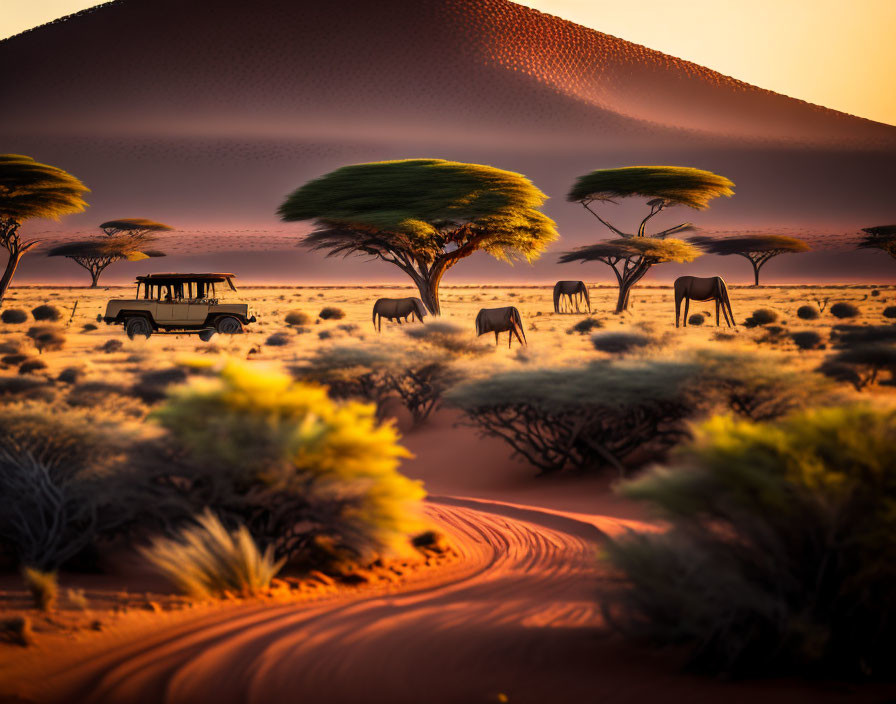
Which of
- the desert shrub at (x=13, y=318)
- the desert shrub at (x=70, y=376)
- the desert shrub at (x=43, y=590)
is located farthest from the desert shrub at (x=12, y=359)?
the desert shrub at (x=43, y=590)

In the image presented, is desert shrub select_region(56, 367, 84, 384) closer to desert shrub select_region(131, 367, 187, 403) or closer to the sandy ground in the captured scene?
desert shrub select_region(131, 367, 187, 403)

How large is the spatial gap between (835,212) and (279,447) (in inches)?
6138

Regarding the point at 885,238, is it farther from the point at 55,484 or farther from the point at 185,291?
the point at 55,484

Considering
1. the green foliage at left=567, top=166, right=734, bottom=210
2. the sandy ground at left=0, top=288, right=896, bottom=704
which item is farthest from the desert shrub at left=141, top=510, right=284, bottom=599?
the green foliage at left=567, top=166, right=734, bottom=210

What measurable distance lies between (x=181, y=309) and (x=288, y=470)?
2430 centimetres

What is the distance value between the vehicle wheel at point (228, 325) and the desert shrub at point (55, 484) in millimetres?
20194

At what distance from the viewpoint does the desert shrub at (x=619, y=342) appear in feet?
87.7

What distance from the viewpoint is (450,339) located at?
81.7ft

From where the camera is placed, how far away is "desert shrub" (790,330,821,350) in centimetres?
3069

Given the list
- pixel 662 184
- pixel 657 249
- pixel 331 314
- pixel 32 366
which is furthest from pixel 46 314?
pixel 662 184

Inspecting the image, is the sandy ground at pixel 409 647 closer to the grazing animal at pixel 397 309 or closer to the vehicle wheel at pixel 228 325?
the vehicle wheel at pixel 228 325

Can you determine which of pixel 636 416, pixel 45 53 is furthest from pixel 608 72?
pixel 636 416

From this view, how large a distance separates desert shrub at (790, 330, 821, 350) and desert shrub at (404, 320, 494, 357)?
1189cm

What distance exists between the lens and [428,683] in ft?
21.5
